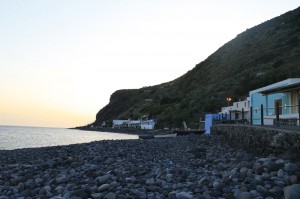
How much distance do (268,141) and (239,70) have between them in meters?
90.1

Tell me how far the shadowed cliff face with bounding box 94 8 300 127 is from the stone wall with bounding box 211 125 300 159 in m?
50.2

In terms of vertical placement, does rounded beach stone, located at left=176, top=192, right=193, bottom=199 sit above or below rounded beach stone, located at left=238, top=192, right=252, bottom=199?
below

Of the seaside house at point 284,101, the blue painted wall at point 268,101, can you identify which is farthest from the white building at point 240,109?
the seaside house at point 284,101

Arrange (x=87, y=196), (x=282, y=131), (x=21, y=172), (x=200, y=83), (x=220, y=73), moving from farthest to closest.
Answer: (x=200, y=83), (x=220, y=73), (x=21, y=172), (x=282, y=131), (x=87, y=196)

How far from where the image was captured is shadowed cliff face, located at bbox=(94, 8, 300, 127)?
77.5 m

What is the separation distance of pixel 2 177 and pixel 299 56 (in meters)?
79.5

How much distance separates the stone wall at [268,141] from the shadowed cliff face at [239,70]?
1977 inches

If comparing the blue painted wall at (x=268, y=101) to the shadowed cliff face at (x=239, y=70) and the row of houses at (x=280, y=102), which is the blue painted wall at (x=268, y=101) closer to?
the row of houses at (x=280, y=102)

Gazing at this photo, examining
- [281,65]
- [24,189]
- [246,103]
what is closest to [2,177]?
[24,189]

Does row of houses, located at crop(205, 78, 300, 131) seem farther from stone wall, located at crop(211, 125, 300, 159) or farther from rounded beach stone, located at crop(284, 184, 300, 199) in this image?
rounded beach stone, located at crop(284, 184, 300, 199)

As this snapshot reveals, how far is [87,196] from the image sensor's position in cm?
805

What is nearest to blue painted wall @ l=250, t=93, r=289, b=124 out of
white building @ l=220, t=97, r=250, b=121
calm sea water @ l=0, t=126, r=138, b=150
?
white building @ l=220, t=97, r=250, b=121

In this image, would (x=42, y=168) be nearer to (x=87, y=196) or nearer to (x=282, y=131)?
(x=87, y=196)

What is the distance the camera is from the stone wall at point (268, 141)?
1021 centimetres
